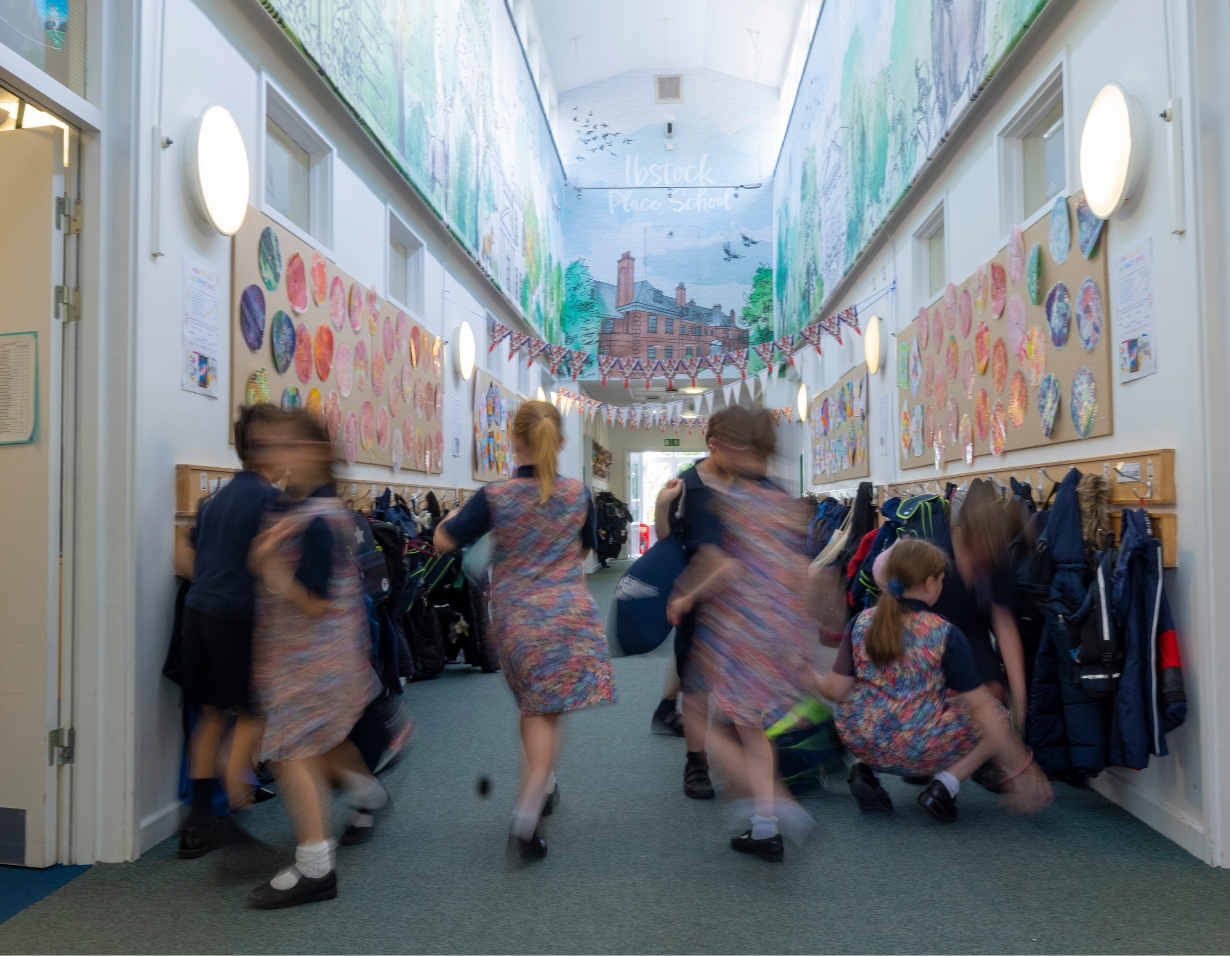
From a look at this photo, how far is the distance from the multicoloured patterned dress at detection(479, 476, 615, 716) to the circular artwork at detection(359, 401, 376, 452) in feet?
8.63

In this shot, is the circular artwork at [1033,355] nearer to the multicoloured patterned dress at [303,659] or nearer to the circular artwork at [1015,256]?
the circular artwork at [1015,256]

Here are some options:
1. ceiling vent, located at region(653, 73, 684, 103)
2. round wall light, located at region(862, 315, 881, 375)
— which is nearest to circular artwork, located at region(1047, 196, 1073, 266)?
round wall light, located at region(862, 315, 881, 375)

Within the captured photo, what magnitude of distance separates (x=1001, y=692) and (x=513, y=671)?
5.89 ft

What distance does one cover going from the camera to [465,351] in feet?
25.1

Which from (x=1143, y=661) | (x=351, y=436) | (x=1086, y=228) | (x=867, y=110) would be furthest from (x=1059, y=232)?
(x=867, y=110)

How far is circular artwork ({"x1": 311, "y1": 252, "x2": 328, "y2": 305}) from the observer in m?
4.65

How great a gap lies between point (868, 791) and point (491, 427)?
238 inches

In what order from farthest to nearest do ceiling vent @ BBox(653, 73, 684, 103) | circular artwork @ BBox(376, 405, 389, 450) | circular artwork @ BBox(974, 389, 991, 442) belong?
ceiling vent @ BBox(653, 73, 684, 103) → circular artwork @ BBox(376, 405, 389, 450) → circular artwork @ BBox(974, 389, 991, 442)

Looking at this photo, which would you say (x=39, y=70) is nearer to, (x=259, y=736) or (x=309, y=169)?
(x=259, y=736)

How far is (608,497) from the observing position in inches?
610

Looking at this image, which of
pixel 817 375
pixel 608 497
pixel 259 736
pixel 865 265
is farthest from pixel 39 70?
pixel 608 497

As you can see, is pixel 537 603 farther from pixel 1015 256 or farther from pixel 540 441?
pixel 1015 256

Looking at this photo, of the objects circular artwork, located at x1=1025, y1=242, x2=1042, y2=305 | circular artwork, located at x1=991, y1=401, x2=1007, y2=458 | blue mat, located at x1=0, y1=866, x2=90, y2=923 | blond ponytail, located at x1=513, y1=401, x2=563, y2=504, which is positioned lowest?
blue mat, located at x1=0, y1=866, x2=90, y2=923

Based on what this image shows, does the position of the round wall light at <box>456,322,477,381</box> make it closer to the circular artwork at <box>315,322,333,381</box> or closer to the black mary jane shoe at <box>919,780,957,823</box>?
the circular artwork at <box>315,322,333,381</box>
